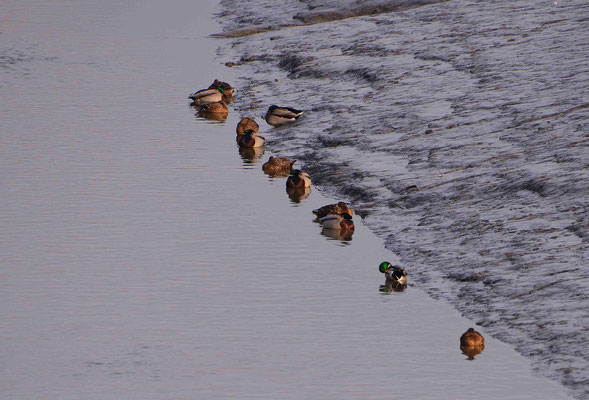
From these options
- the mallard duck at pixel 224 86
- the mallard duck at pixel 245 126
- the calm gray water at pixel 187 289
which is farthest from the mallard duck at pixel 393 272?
the mallard duck at pixel 224 86

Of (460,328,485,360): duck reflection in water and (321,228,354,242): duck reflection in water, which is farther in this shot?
(321,228,354,242): duck reflection in water

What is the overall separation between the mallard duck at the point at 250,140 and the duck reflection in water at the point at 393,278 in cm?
850

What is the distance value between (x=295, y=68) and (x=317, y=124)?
20.5 feet

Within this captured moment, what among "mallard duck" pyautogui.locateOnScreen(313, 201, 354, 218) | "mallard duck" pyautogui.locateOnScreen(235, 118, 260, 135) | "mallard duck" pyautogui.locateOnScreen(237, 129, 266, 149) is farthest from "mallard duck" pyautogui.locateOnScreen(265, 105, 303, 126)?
"mallard duck" pyautogui.locateOnScreen(313, 201, 354, 218)

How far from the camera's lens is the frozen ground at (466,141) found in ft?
39.0

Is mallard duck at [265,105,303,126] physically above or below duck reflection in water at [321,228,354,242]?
above

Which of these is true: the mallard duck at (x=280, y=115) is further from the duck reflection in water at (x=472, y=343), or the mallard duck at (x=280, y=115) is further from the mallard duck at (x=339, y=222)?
the duck reflection in water at (x=472, y=343)

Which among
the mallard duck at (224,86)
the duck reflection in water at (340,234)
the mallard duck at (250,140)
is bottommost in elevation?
the duck reflection in water at (340,234)

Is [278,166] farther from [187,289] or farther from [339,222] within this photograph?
[187,289]

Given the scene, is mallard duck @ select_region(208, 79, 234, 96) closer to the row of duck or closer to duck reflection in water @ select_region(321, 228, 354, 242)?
the row of duck

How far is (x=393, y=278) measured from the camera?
41.7 feet

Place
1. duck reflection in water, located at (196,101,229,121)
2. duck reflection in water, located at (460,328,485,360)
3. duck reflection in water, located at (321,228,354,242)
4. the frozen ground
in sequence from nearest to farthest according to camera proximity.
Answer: duck reflection in water, located at (460,328,485,360)
the frozen ground
duck reflection in water, located at (321,228,354,242)
duck reflection in water, located at (196,101,229,121)

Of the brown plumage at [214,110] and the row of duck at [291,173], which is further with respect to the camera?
the brown plumage at [214,110]

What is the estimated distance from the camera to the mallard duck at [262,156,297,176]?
1894cm
